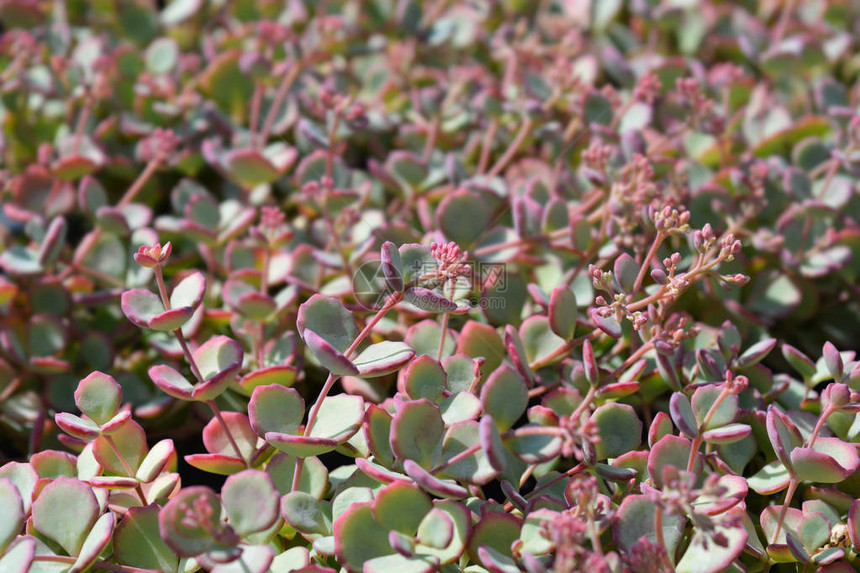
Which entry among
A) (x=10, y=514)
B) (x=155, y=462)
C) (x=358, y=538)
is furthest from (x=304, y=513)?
(x=10, y=514)

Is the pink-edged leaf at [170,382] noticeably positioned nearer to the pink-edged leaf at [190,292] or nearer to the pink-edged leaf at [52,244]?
the pink-edged leaf at [190,292]

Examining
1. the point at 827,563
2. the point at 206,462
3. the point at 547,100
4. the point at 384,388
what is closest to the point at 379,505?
the point at 206,462

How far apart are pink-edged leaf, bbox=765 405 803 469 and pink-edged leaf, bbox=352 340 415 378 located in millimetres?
396

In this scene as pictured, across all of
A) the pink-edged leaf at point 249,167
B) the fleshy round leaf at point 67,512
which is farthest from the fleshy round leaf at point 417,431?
the pink-edged leaf at point 249,167

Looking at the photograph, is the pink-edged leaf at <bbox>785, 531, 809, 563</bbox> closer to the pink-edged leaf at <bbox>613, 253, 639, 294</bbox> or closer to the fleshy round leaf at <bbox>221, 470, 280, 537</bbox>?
the pink-edged leaf at <bbox>613, 253, 639, 294</bbox>

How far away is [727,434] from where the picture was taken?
88 centimetres

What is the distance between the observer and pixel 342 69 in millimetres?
1737

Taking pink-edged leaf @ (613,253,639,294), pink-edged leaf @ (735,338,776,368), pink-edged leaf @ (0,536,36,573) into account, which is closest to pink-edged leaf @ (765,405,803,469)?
pink-edged leaf @ (735,338,776,368)

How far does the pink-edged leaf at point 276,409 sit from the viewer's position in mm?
877

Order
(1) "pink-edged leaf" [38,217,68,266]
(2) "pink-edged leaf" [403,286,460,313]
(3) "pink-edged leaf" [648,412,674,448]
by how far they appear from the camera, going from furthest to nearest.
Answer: (1) "pink-edged leaf" [38,217,68,266]
(3) "pink-edged leaf" [648,412,674,448]
(2) "pink-edged leaf" [403,286,460,313]

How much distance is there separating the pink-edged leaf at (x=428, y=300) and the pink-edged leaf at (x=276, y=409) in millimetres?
168

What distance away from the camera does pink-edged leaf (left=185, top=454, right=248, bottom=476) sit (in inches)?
35.2

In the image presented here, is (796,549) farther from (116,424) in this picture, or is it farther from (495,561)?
(116,424)

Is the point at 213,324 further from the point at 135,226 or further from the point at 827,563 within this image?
the point at 827,563
